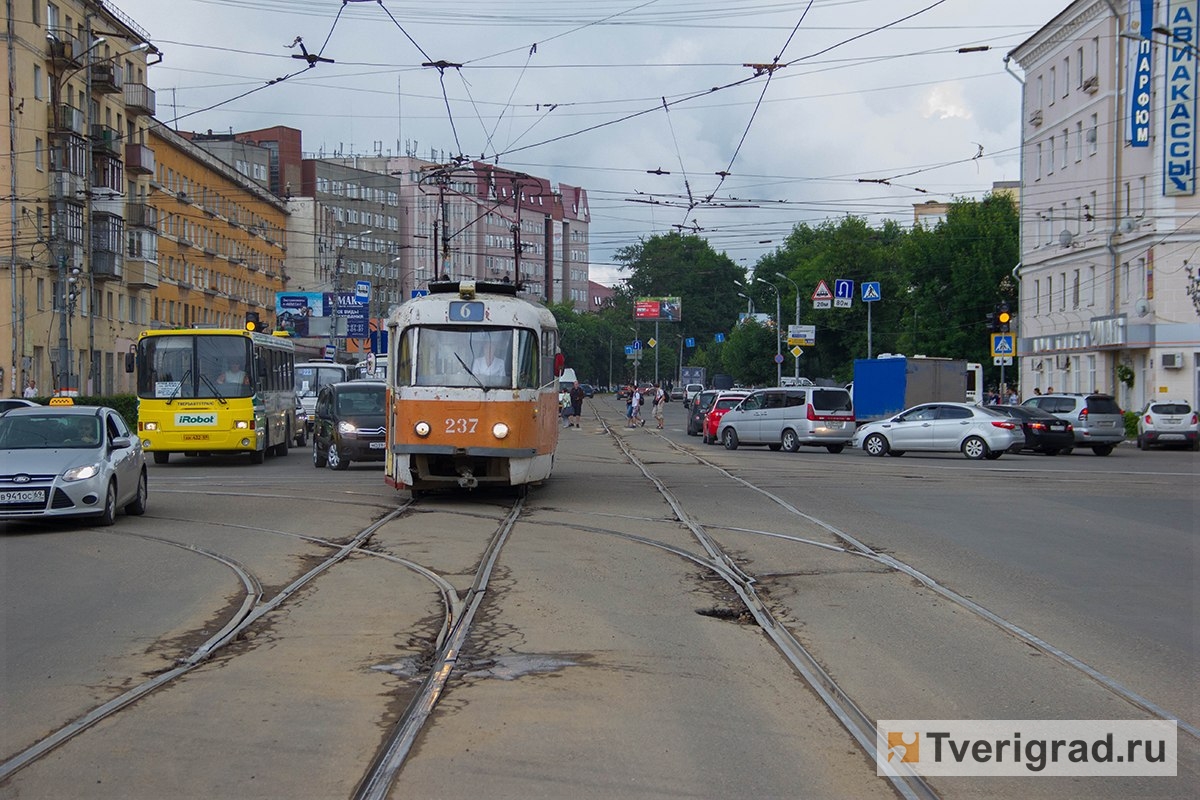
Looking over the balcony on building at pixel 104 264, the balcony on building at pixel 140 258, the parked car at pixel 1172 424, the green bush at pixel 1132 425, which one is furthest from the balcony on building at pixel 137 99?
the parked car at pixel 1172 424

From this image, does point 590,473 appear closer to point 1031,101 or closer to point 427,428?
point 427,428

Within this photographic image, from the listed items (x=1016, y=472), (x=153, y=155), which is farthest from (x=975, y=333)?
(x=1016, y=472)

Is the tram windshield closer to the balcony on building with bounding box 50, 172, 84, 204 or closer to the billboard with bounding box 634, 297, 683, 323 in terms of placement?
the balcony on building with bounding box 50, 172, 84, 204

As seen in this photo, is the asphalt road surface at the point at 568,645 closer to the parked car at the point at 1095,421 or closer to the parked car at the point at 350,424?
the parked car at the point at 350,424

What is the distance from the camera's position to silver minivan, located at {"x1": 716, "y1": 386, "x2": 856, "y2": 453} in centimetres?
3641

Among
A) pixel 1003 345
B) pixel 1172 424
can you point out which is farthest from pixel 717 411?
pixel 1172 424

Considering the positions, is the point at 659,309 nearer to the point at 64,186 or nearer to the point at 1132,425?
the point at 64,186

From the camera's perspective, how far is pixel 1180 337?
154 ft

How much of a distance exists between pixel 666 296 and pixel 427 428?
377 ft

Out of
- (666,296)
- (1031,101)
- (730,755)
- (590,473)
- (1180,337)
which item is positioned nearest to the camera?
(730,755)

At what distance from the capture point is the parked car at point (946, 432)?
3266 centimetres

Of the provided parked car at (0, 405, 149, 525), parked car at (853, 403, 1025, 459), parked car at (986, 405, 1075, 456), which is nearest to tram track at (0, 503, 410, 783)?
parked car at (0, 405, 149, 525)

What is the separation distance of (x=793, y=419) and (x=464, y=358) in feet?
66.2

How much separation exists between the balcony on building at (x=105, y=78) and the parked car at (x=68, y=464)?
45.0m
